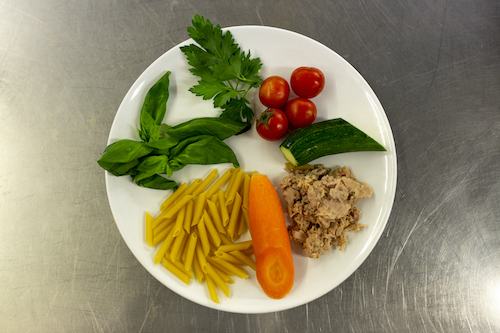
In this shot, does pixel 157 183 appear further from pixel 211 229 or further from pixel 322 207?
pixel 322 207

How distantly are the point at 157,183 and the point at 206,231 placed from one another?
49 cm

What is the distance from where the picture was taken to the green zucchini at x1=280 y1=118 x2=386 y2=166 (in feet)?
6.42

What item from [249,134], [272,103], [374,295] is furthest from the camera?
[374,295]

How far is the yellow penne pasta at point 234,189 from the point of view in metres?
2.02

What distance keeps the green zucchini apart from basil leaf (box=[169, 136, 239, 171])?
457 mm

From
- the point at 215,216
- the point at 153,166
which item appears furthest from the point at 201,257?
the point at 153,166

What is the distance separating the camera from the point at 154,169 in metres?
1.97

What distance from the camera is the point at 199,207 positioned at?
79.6 inches

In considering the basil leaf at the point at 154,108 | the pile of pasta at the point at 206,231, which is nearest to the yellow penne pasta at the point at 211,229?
the pile of pasta at the point at 206,231

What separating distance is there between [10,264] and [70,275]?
0.53 m

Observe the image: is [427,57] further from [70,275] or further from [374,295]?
[70,275]

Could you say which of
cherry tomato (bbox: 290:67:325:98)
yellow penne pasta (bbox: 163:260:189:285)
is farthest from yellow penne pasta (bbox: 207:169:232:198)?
cherry tomato (bbox: 290:67:325:98)

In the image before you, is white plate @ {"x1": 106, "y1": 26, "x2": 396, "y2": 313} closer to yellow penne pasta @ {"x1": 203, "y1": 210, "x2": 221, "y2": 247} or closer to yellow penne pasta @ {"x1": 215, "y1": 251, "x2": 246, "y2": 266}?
yellow penne pasta @ {"x1": 215, "y1": 251, "x2": 246, "y2": 266}

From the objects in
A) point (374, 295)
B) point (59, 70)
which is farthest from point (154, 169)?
point (374, 295)
